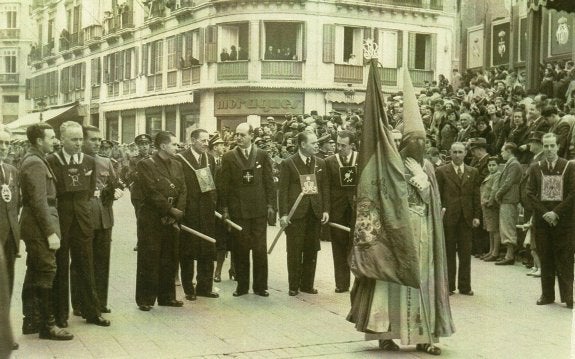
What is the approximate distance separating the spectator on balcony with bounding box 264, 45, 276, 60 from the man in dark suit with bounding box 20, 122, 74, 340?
20.4m

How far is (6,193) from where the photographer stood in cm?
651

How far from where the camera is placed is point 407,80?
6758 mm

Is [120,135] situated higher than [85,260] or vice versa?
[120,135]

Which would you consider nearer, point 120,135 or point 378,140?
point 378,140

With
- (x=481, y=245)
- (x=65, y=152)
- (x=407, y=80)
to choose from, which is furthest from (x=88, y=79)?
(x=407, y=80)

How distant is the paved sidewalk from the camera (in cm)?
653

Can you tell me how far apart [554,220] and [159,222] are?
4133mm

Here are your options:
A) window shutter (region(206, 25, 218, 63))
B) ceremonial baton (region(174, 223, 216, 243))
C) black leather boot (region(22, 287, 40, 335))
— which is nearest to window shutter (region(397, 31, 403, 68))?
window shutter (region(206, 25, 218, 63))

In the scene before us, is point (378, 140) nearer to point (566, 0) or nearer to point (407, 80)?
point (407, 80)

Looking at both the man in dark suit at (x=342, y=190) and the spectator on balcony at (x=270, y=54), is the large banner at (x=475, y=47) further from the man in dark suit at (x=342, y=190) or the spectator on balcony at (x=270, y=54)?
the man in dark suit at (x=342, y=190)

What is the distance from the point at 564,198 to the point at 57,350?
17.8ft

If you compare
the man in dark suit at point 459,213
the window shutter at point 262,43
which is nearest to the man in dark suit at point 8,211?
the man in dark suit at point 459,213

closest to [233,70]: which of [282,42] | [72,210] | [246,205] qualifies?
[282,42]

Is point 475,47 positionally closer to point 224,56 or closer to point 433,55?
point 433,55
